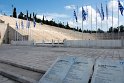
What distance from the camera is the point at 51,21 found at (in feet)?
339

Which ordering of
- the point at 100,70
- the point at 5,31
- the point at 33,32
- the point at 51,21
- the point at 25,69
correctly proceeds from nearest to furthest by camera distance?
the point at 100,70, the point at 25,69, the point at 5,31, the point at 33,32, the point at 51,21

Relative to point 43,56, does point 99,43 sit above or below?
above

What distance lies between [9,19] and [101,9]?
1411 inches

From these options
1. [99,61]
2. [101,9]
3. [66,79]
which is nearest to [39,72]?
[66,79]

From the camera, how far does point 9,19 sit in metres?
68.2

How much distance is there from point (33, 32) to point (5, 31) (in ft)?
28.0

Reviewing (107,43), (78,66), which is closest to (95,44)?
(107,43)

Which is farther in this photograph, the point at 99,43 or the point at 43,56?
the point at 99,43

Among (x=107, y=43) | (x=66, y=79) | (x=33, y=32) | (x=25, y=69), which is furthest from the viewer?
(x=33, y=32)

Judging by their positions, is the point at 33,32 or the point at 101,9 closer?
the point at 101,9

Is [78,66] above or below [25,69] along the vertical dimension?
above

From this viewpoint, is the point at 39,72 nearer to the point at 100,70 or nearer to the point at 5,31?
the point at 100,70

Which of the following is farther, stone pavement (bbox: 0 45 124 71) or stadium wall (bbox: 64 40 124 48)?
stadium wall (bbox: 64 40 124 48)

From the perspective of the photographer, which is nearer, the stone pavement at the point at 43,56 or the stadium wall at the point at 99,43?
the stone pavement at the point at 43,56
